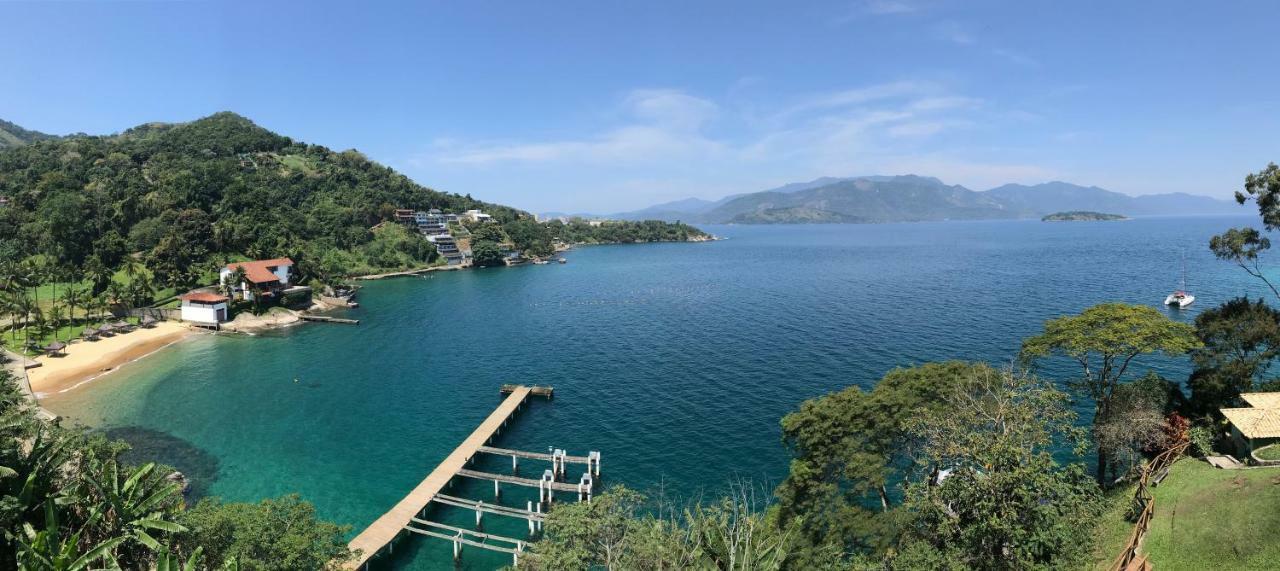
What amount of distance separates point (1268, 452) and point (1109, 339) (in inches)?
285

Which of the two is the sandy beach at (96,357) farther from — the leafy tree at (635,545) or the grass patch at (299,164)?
the grass patch at (299,164)

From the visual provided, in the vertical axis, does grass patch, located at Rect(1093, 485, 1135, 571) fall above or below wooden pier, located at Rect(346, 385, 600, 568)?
above

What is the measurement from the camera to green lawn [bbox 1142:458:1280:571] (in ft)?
55.4

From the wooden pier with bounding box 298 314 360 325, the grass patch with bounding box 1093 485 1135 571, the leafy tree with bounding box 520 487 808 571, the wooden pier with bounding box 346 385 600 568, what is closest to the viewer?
the leafy tree with bounding box 520 487 808 571

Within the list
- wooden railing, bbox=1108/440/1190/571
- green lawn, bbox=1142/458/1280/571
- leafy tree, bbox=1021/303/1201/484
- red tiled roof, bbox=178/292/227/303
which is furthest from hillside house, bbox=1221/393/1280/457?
red tiled roof, bbox=178/292/227/303

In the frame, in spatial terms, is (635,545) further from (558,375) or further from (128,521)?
(558,375)

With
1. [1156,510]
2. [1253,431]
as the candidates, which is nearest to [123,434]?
[1156,510]

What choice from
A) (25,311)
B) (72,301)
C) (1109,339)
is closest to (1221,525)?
(1109,339)

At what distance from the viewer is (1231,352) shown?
32531 millimetres

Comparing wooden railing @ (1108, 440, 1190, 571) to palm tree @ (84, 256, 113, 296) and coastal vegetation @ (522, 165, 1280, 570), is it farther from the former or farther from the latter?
palm tree @ (84, 256, 113, 296)

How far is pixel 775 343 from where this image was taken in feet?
207

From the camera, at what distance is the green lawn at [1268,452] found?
2439 cm

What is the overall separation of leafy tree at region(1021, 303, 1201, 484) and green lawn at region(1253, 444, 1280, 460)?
5371mm

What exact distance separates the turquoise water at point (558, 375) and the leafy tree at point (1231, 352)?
15202mm
